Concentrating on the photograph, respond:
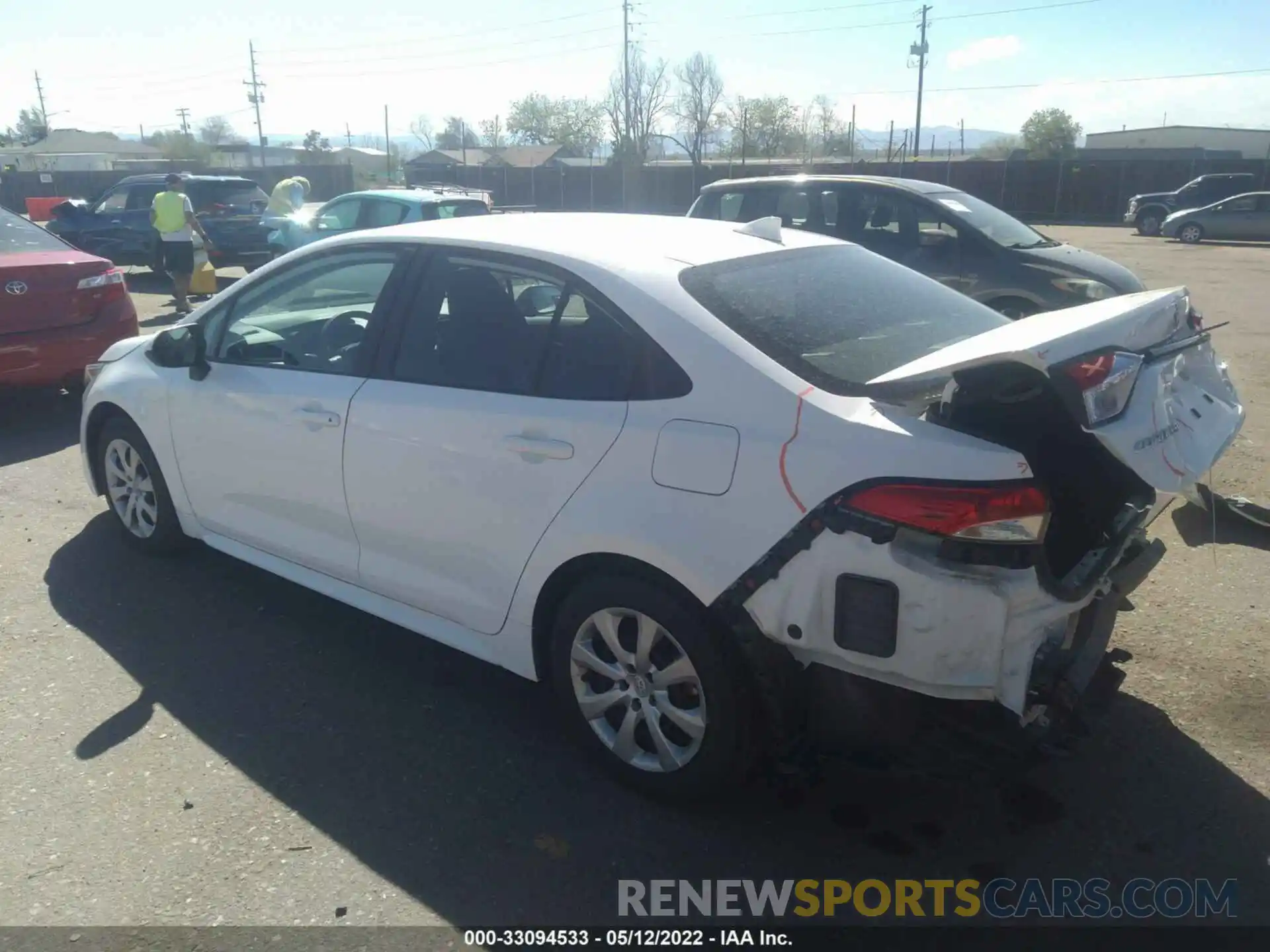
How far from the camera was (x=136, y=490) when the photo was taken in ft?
15.8

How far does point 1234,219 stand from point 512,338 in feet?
91.0

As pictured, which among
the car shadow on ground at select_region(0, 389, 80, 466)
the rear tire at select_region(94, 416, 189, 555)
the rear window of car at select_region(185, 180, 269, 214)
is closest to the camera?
the rear tire at select_region(94, 416, 189, 555)

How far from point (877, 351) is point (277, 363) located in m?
2.41

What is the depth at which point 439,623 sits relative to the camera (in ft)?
11.5

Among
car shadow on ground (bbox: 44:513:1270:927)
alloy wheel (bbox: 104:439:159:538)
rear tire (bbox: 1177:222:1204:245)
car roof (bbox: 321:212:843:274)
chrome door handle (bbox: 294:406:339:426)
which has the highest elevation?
car roof (bbox: 321:212:843:274)

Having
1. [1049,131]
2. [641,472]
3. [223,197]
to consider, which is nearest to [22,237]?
[641,472]

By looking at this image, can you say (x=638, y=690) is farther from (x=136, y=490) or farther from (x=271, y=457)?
(x=136, y=490)

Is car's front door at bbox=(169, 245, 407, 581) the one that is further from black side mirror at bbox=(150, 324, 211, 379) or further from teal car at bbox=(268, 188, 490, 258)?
teal car at bbox=(268, 188, 490, 258)

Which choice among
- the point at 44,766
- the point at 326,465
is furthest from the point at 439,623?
the point at 44,766

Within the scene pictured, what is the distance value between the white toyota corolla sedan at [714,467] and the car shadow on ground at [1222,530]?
2174mm

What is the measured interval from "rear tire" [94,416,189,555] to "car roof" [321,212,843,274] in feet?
4.97

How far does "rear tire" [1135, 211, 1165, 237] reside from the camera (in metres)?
28.7

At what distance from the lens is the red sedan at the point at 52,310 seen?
690cm

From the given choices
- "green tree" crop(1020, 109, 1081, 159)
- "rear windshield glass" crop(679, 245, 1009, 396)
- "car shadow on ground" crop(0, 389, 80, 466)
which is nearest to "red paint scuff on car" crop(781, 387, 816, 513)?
"rear windshield glass" crop(679, 245, 1009, 396)
